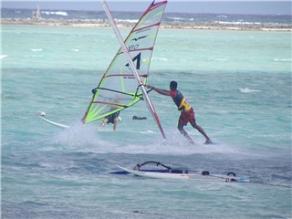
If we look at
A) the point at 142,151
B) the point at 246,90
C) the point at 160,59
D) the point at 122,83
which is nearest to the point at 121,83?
the point at 122,83

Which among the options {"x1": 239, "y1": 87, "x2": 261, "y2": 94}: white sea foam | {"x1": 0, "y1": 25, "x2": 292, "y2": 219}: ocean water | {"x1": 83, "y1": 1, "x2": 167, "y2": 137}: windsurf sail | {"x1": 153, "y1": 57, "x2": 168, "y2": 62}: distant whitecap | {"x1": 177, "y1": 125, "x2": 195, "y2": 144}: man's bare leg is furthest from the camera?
{"x1": 153, "y1": 57, "x2": 168, "y2": 62}: distant whitecap

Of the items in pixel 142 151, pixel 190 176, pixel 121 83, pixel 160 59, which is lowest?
pixel 160 59

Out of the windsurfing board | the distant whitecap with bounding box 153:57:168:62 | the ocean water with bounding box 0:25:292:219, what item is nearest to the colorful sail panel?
the ocean water with bounding box 0:25:292:219

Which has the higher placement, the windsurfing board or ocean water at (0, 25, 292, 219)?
the windsurfing board

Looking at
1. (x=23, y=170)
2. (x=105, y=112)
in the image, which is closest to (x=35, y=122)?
(x=105, y=112)

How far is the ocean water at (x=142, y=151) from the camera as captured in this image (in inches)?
484

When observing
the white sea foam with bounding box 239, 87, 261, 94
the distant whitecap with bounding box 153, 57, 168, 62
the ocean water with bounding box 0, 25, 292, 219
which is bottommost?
the distant whitecap with bounding box 153, 57, 168, 62

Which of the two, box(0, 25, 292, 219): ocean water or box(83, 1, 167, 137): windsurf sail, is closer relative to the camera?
box(0, 25, 292, 219): ocean water

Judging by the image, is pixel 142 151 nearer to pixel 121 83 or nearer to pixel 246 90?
pixel 121 83

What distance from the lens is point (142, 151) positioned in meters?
16.1

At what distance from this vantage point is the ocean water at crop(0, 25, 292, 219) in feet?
40.3

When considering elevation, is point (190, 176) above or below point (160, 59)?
above

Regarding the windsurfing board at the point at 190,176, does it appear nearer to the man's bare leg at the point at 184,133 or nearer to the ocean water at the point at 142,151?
Result: the ocean water at the point at 142,151

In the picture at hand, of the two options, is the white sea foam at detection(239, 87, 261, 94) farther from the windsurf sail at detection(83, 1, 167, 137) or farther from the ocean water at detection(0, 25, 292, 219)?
the windsurf sail at detection(83, 1, 167, 137)
